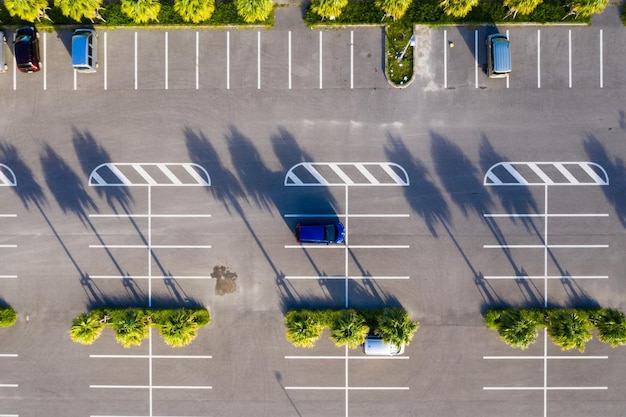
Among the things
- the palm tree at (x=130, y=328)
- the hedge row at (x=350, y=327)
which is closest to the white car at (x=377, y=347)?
the hedge row at (x=350, y=327)

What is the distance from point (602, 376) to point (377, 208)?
1828 centimetres

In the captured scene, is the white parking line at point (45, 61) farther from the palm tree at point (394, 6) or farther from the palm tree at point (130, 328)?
the palm tree at point (394, 6)

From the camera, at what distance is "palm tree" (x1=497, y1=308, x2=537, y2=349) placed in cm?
2431

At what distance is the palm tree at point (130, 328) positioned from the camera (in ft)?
82.0

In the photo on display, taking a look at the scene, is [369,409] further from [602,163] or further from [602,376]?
[602,163]

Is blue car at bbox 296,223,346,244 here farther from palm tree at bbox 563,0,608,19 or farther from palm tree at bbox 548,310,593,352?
palm tree at bbox 563,0,608,19

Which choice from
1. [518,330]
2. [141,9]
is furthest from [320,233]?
[141,9]

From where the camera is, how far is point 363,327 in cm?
2511

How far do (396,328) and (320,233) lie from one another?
24.2 feet

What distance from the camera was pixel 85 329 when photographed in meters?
25.1

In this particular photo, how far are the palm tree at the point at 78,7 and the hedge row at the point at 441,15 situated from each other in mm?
13472

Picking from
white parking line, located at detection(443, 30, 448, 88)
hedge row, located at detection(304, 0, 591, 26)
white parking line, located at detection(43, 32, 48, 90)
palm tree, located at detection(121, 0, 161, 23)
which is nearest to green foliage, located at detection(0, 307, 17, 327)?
white parking line, located at detection(43, 32, 48, 90)

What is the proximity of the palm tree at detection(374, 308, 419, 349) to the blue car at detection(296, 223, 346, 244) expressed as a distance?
18.5ft

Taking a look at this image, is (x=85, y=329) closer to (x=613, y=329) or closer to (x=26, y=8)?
(x=26, y=8)
